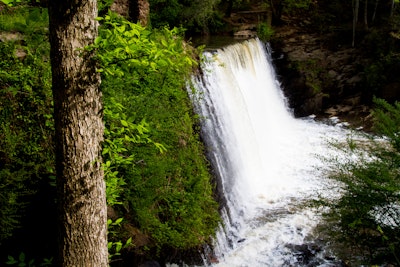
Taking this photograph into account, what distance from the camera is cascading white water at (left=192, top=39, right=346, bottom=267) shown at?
7.61 metres

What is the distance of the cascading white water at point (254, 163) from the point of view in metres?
7.61

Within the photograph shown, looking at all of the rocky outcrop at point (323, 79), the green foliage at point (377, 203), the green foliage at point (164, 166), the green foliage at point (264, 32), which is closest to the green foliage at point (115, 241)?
the green foliage at point (164, 166)

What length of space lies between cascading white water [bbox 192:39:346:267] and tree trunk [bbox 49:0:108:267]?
4179 mm

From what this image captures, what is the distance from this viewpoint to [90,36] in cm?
291

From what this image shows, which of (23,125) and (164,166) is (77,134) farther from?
(164,166)

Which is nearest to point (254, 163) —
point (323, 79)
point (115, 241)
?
point (115, 241)

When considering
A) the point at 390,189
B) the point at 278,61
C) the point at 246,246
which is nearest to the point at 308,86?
the point at 278,61

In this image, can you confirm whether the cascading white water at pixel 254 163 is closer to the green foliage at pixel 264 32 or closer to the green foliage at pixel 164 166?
the green foliage at pixel 164 166

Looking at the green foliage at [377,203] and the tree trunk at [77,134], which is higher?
the tree trunk at [77,134]

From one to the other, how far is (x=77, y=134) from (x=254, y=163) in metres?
8.46

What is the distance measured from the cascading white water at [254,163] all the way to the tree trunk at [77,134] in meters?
4.18

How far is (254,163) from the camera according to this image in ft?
36.0

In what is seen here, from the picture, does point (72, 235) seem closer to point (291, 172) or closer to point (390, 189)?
point (390, 189)

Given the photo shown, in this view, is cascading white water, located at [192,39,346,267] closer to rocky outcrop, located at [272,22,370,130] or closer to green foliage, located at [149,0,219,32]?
rocky outcrop, located at [272,22,370,130]
